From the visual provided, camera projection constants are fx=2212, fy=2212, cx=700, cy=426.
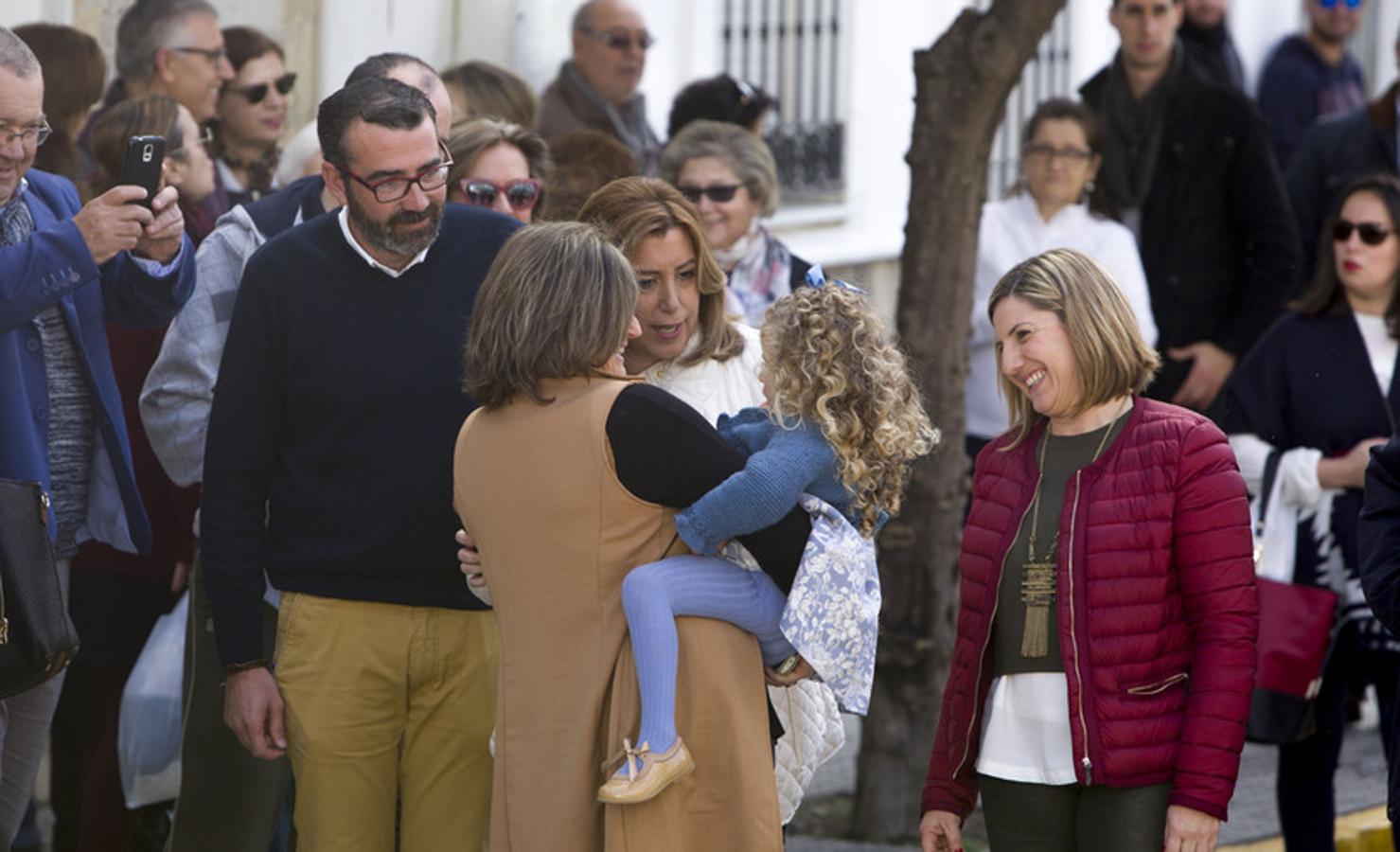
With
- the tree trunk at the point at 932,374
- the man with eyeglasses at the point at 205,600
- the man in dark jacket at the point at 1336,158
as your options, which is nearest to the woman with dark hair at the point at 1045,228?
the tree trunk at the point at 932,374

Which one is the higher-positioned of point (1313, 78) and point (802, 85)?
point (1313, 78)

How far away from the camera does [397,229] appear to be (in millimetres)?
4520

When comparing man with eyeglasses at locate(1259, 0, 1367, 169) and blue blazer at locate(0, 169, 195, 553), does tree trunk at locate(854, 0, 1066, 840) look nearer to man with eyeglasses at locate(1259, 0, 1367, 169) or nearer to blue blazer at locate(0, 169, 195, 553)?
blue blazer at locate(0, 169, 195, 553)

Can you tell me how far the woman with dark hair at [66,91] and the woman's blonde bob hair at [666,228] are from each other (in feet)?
6.40

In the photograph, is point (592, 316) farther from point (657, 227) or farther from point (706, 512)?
point (657, 227)

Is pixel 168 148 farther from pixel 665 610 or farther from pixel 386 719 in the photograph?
pixel 665 610

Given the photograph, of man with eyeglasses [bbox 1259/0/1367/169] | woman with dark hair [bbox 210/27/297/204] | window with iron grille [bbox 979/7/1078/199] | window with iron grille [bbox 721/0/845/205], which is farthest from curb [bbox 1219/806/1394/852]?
window with iron grille [bbox 979/7/1078/199]

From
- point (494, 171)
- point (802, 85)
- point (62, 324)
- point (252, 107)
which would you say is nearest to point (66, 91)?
point (252, 107)

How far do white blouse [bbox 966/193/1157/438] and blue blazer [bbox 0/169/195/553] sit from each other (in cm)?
346

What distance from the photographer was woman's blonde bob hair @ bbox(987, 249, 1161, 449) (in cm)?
438

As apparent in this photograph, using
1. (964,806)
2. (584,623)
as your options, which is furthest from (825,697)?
(584,623)

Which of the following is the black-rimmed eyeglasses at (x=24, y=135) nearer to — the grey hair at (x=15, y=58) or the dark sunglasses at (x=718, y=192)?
the grey hair at (x=15, y=58)

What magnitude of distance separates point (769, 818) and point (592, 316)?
979 mm

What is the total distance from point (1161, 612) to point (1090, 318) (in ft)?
1.96
